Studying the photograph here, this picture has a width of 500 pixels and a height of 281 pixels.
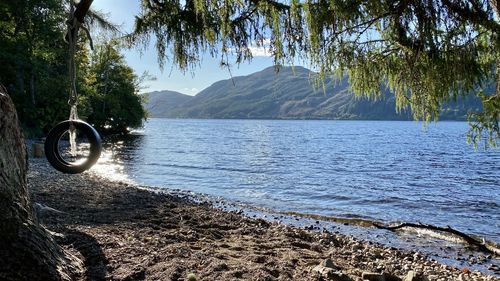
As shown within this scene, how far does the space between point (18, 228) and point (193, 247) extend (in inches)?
140

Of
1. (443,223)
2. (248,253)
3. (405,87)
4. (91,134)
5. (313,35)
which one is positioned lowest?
(443,223)

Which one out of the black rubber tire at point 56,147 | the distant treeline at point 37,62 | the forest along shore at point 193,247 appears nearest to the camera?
the black rubber tire at point 56,147

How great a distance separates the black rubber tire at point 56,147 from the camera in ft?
17.1

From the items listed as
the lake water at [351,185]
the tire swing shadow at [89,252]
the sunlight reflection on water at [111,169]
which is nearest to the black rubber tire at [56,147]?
the tire swing shadow at [89,252]

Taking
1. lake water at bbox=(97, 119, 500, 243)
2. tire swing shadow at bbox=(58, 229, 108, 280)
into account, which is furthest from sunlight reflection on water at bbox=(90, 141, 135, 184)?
tire swing shadow at bbox=(58, 229, 108, 280)

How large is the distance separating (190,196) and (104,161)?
1350 cm

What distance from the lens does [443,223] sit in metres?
14.4

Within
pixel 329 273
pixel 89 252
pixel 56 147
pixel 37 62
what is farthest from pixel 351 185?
pixel 37 62

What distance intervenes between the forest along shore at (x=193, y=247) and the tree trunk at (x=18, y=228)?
619 mm

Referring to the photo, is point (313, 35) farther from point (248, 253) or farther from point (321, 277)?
point (248, 253)

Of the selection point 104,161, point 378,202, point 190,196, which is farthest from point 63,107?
point 378,202

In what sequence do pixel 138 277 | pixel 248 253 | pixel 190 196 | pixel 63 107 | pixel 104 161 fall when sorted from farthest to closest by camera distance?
1. pixel 63 107
2. pixel 104 161
3. pixel 190 196
4. pixel 248 253
5. pixel 138 277

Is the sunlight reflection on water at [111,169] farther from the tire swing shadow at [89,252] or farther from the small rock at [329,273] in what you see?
the small rock at [329,273]

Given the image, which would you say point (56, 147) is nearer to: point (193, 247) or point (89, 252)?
point (89, 252)
